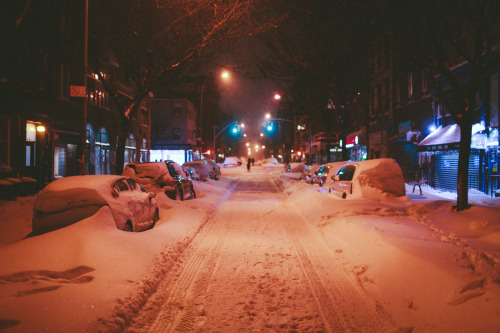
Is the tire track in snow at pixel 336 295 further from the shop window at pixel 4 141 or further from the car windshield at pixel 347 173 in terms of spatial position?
the shop window at pixel 4 141

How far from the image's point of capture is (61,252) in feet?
19.8

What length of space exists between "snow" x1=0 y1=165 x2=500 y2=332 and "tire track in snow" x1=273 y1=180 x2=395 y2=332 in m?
0.17

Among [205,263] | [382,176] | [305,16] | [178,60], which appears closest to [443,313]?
[205,263]

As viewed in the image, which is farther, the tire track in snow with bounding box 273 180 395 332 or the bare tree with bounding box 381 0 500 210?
the bare tree with bounding box 381 0 500 210

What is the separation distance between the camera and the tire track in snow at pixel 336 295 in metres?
4.38

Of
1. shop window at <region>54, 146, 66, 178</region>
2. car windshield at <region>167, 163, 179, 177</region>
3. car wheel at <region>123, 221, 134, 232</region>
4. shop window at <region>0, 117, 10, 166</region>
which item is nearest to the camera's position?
car wheel at <region>123, 221, 134, 232</region>

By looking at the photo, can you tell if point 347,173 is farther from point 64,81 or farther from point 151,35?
point 64,81

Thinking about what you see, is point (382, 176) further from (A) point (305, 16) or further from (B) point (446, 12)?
(A) point (305, 16)

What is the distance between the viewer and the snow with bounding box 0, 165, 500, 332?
13.7 ft

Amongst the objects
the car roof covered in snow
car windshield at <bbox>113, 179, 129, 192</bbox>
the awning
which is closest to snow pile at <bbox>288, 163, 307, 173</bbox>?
the awning

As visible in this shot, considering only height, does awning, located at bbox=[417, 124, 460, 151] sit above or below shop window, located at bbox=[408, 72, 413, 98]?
below

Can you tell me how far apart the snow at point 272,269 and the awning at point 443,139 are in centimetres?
1006

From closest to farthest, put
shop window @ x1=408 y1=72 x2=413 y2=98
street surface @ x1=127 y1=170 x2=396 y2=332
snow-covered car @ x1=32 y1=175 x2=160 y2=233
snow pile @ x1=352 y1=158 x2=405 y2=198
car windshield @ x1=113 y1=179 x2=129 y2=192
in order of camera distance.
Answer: street surface @ x1=127 y1=170 x2=396 y2=332, snow-covered car @ x1=32 y1=175 x2=160 y2=233, car windshield @ x1=113 y1=179 x2=129 y2=192, snow pile @ x1=352 y1=158 x2=405 y2=198, shop window @ x1=408 y1=72 x2=413 y2=98

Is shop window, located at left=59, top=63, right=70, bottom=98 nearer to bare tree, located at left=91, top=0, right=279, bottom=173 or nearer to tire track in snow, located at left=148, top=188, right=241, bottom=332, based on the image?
bare tree, located at left=91, top=0, right=279, bottom=173
